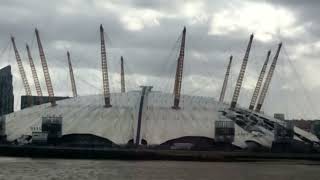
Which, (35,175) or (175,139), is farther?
(175,139)

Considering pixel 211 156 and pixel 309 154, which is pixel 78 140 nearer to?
pixel 211 156

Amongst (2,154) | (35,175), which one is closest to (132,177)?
(35,175)

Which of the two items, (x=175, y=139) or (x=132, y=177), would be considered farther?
(x=175, y=139)

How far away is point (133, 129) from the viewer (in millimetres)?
195750

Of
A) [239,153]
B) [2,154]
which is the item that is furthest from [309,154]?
[2,154]

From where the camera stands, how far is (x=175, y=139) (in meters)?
192

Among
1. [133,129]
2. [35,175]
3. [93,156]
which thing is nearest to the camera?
[35,175]

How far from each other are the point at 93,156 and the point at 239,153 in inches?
1517

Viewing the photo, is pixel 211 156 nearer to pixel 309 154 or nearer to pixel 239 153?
pixel 239 153

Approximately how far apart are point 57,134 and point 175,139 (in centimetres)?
3318

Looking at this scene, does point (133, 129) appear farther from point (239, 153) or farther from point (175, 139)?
point (239, 153)

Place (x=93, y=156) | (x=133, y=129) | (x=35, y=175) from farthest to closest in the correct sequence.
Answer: (x=133, y=129) → (x=93, y=156) → (x=35, y=175)

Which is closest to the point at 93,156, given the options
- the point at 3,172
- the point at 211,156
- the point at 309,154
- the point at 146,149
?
the point at 146,149

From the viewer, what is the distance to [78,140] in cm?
19638
